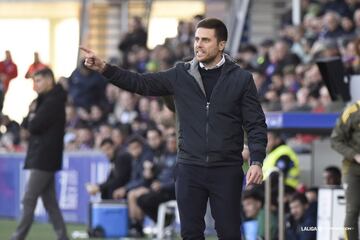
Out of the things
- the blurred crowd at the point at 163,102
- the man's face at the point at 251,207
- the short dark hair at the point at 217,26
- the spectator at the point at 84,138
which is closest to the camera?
the short dark hair at the point at 217,26

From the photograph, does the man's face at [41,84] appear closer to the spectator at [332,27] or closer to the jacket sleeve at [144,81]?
the jacket sleeve at [144,81]

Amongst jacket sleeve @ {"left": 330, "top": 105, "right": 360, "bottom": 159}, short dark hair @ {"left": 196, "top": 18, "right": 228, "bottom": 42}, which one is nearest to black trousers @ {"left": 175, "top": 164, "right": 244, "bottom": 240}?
short dark hair @ {"left": 196, "top": 18, "right": 228, "bottom": 42}

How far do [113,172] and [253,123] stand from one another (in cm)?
979

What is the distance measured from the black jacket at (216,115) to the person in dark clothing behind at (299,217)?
5.25 meters

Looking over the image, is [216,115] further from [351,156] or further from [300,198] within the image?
[300,198]

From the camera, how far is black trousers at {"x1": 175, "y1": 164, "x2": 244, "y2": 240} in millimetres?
10195

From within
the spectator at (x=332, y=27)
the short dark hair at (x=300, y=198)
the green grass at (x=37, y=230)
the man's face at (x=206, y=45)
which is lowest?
the green grass at (x=37, y=230)

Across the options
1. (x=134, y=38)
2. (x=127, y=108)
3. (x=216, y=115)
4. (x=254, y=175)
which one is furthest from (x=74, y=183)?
(x=254, y=175)

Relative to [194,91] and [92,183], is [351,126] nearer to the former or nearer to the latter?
[194,91]

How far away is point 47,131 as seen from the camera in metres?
15.9

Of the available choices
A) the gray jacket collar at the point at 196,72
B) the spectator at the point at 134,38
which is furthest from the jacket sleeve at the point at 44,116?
the spectator at the point at 134,38

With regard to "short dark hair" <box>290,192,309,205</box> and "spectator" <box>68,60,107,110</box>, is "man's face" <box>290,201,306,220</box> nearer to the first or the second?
"short dark hair" <box>290,192,309,205</box>

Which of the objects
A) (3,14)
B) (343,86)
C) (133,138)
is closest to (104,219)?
(133,138)

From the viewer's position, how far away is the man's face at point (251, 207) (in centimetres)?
1638
